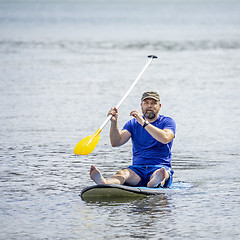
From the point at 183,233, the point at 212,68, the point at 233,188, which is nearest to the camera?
the point at 183,233

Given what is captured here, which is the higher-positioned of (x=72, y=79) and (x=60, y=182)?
(x=72, y=79)

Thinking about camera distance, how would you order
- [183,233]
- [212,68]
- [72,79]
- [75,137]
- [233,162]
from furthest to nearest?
1. [212,68]
2. [72,79]
3. [75,137]
4. [233,162]
5. [183,233]

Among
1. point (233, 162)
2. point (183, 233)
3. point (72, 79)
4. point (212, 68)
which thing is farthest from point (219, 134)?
point (212, 68)

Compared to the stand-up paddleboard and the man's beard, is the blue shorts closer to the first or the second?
the stand-up paddleboard

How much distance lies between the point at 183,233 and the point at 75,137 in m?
5.48

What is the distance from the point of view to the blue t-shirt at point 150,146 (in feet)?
31.9

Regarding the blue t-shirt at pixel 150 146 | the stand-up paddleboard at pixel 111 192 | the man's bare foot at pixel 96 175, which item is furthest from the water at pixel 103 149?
the blue t-shirt at pixel 150 146

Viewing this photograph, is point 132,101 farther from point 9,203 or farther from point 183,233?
point 183,233

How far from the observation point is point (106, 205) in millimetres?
9125

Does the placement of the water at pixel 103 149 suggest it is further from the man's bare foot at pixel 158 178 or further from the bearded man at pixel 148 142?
the bearded man at pixel 148 142

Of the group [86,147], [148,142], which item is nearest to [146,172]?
[148,142]

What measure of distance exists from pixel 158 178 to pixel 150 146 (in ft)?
1.67

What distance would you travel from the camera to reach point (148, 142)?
9.77m

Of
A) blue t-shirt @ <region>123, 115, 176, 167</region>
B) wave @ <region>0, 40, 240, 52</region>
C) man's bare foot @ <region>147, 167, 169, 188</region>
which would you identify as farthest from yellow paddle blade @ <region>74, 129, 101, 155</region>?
wave @ <region>0, 40, 240, 52</region>
